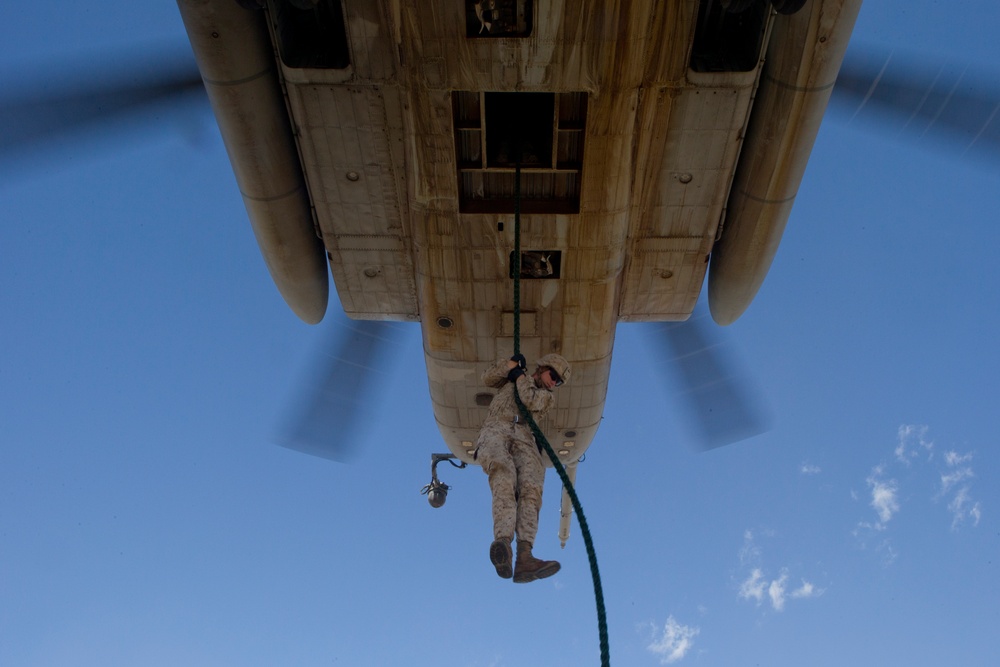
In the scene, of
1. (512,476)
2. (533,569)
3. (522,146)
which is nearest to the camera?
(533,569)

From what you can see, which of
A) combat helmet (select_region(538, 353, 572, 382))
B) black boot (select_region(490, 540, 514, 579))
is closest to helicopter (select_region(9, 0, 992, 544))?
combat helmet (select_region(538, 353, 572, 382))

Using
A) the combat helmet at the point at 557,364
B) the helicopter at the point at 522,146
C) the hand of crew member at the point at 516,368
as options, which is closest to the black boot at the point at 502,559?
the hand of crew member at the point at 516,368

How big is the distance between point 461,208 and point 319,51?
206 centimetres

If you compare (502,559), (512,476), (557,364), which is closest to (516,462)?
(512,476)

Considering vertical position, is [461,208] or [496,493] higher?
[461,208]

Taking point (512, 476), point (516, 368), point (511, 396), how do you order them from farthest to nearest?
1. point (511, 396)
2. point (516, 368)
3. point (512, 476)

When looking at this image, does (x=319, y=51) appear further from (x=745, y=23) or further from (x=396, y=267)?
(x=745, y=23)

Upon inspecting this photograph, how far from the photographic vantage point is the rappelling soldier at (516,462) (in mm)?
5551

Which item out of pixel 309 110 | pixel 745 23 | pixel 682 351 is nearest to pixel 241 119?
pixel 309 110

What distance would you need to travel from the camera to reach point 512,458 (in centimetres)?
650

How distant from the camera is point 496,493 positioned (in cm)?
613

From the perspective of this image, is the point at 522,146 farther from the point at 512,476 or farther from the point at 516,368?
the point at 512,476

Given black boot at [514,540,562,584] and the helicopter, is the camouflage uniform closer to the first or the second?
black boot at [514,540,562,584]

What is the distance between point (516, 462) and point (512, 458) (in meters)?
0.06
